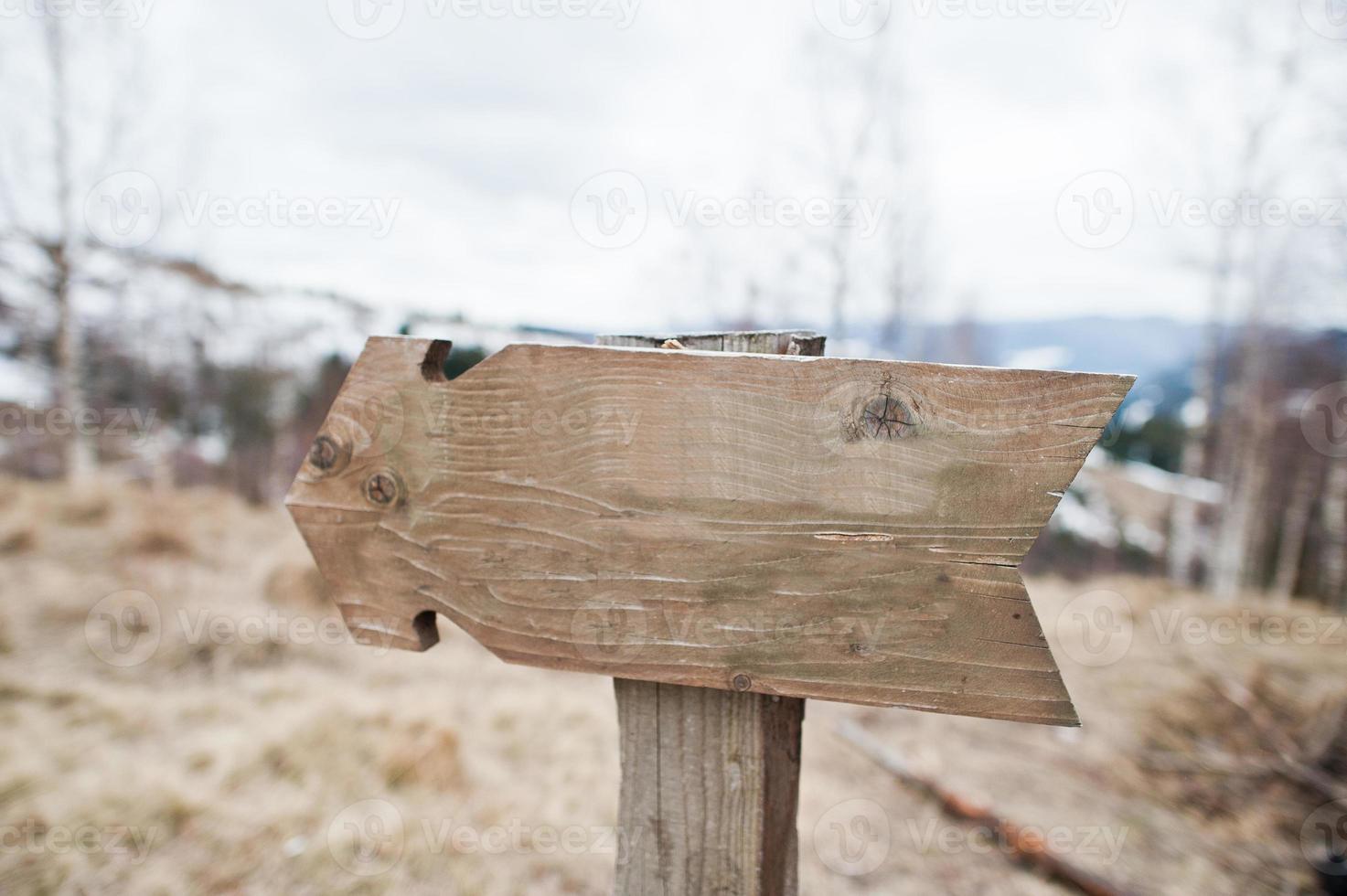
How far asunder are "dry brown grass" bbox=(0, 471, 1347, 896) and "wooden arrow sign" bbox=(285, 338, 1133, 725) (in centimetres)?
256

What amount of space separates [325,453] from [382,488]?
0.11 m

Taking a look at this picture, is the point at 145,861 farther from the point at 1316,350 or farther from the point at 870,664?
the point at 1316,350

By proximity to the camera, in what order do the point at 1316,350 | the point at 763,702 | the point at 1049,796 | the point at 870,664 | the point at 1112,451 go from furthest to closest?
the point at 1112,451
the point at 1316,350
the point at 1049,796
the point at 763,702
the point at 870,664

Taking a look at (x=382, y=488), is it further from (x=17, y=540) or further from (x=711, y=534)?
(x=17, y=540)

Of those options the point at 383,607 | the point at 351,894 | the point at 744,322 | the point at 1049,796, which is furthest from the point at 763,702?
the point at 744,322

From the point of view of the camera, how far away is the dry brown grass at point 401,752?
115 inches

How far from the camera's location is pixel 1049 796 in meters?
4.65

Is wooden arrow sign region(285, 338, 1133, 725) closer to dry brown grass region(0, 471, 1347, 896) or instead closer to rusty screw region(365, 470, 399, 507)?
rusty screw region(365, 470, 399, 507)

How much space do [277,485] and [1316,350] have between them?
800 inches

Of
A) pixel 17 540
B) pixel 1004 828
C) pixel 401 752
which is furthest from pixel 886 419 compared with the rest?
pixel 17 540

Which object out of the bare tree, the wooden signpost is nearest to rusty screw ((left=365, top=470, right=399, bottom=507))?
the wooden signpost

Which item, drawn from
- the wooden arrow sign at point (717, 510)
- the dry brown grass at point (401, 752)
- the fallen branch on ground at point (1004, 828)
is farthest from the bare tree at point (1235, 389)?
Result: the wooden arrow sign at point (717, 510)

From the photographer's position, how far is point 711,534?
3.03ft

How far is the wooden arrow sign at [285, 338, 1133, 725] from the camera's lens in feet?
2.81
